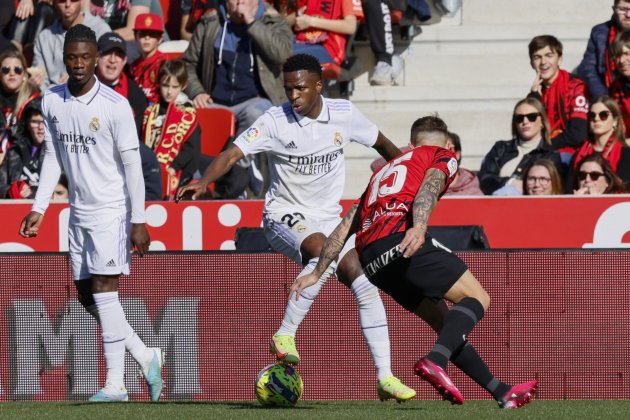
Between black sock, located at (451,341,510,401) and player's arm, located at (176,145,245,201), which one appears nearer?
black sock, located at (451,341,510,401)

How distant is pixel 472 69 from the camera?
14781 millimetres

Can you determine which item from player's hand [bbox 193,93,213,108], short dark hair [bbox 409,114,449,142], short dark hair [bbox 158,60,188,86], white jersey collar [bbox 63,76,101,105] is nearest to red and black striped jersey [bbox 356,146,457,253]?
short dark hair [bbox 409,114,449,142]

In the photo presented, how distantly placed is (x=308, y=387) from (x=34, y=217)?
2.31m

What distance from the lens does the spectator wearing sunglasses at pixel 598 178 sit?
1097 cm

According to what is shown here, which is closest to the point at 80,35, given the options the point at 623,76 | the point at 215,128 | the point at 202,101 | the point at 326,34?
the point at 215,128

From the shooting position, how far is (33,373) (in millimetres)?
9922

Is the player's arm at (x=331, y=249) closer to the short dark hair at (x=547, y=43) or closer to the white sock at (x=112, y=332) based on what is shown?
the white sock at (x=112, y=332)

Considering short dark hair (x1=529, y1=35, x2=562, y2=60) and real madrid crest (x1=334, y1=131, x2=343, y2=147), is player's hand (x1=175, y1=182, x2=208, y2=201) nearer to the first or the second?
real madrid crest (x1=334, y1=131, x2=343, y2=147)

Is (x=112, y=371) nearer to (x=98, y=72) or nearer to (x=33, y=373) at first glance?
Answer: (x=33, y=373)

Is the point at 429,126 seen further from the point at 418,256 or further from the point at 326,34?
the point at 326,34

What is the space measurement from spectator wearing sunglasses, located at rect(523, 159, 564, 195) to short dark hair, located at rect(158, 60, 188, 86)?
10.5 feet

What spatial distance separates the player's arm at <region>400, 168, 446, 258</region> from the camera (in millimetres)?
7477

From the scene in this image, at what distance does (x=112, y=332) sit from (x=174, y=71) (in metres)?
3.94

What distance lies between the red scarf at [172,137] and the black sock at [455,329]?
4820 mm
